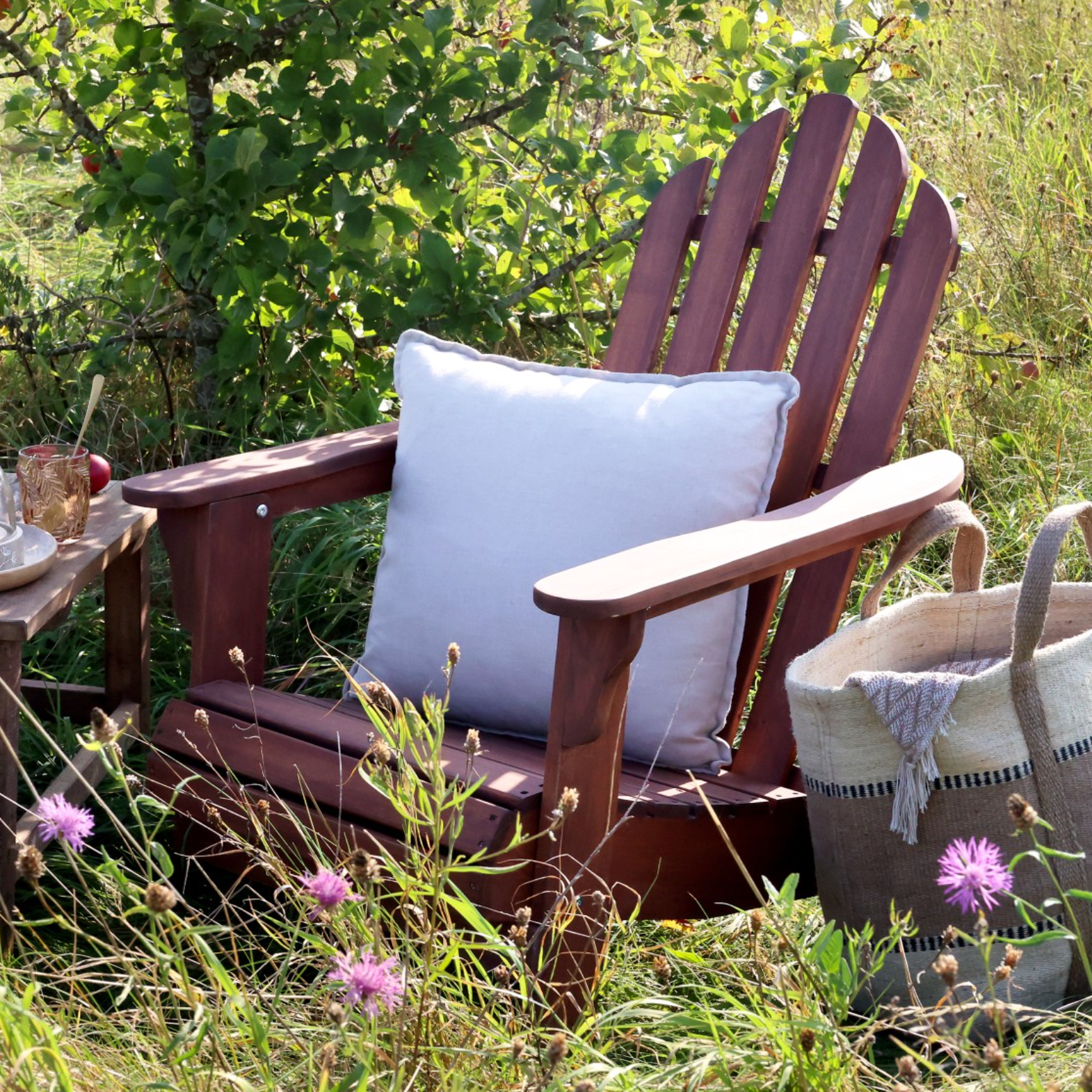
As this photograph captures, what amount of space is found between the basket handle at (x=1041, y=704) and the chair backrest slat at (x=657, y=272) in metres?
0.90

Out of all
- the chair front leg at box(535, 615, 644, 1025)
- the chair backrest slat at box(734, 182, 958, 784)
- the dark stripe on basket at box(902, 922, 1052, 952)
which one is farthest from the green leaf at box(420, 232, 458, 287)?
the dark stripe on basket at box(902, 922, 1052, 952)

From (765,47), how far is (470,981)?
1.97 metres

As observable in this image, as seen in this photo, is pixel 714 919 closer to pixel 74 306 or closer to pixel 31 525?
pixel 31 525

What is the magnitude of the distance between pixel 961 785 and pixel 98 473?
150 centimetres

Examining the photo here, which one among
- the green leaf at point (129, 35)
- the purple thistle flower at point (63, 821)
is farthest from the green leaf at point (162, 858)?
the green leaf at point (129, 35)

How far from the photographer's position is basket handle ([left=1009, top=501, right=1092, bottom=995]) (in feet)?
→ 5.42

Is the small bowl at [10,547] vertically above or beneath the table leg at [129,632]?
above

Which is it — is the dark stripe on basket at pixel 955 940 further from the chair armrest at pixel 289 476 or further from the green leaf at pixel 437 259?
the green leaf at pixel 437 259

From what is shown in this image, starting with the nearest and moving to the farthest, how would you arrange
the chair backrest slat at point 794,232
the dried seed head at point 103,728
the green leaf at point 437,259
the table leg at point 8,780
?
the dried seed head at point 103,728
the table leg at point 8,780
the chair backrest slat at point 794,232
the green leaf at point 437,259

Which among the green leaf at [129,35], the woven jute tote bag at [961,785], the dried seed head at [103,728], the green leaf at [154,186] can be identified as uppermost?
the green leaf at [129,35]

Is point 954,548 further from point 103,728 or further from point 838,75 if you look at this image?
point 103,728

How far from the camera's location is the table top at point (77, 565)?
6.06 feet

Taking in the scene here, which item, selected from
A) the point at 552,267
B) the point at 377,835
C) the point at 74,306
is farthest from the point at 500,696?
the point at 74,306

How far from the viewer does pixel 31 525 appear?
211cm
